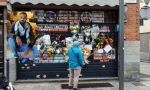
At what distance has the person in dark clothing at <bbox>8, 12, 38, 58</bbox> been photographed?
14086mm

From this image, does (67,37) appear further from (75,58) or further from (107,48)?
(75,58)

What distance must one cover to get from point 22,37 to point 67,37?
5.80 ft

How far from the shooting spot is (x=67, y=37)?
14695 millimetres

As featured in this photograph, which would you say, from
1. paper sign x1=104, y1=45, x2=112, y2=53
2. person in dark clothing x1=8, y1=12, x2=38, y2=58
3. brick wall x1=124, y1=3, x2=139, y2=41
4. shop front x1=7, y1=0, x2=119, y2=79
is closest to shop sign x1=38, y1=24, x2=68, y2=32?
shop front x1=7, y1=0, x2=119, y2=79

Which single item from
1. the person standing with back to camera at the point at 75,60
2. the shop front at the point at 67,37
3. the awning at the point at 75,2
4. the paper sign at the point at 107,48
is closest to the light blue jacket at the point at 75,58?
the person standing with back to camera at the point at 75,60

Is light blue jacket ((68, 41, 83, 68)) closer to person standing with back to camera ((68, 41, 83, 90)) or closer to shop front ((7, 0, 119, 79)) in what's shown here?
person standing with back to camera ((68, 41, 83, 90))

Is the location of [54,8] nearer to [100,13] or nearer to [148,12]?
[100,13]

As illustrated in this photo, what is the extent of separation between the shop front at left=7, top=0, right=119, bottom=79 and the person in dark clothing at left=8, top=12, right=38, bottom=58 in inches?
5.9

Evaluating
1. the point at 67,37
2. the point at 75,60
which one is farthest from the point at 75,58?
the point at 67,37

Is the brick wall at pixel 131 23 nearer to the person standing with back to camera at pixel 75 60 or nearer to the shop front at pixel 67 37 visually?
the shop front at pixel 67 37

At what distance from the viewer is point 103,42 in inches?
592

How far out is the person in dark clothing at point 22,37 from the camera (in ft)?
46.2

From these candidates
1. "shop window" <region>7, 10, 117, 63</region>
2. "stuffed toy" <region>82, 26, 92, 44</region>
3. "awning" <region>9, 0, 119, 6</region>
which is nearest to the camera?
"awning" <region>9, 0, 119, 6</region>

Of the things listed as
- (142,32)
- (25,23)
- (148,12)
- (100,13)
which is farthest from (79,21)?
(142,32)
